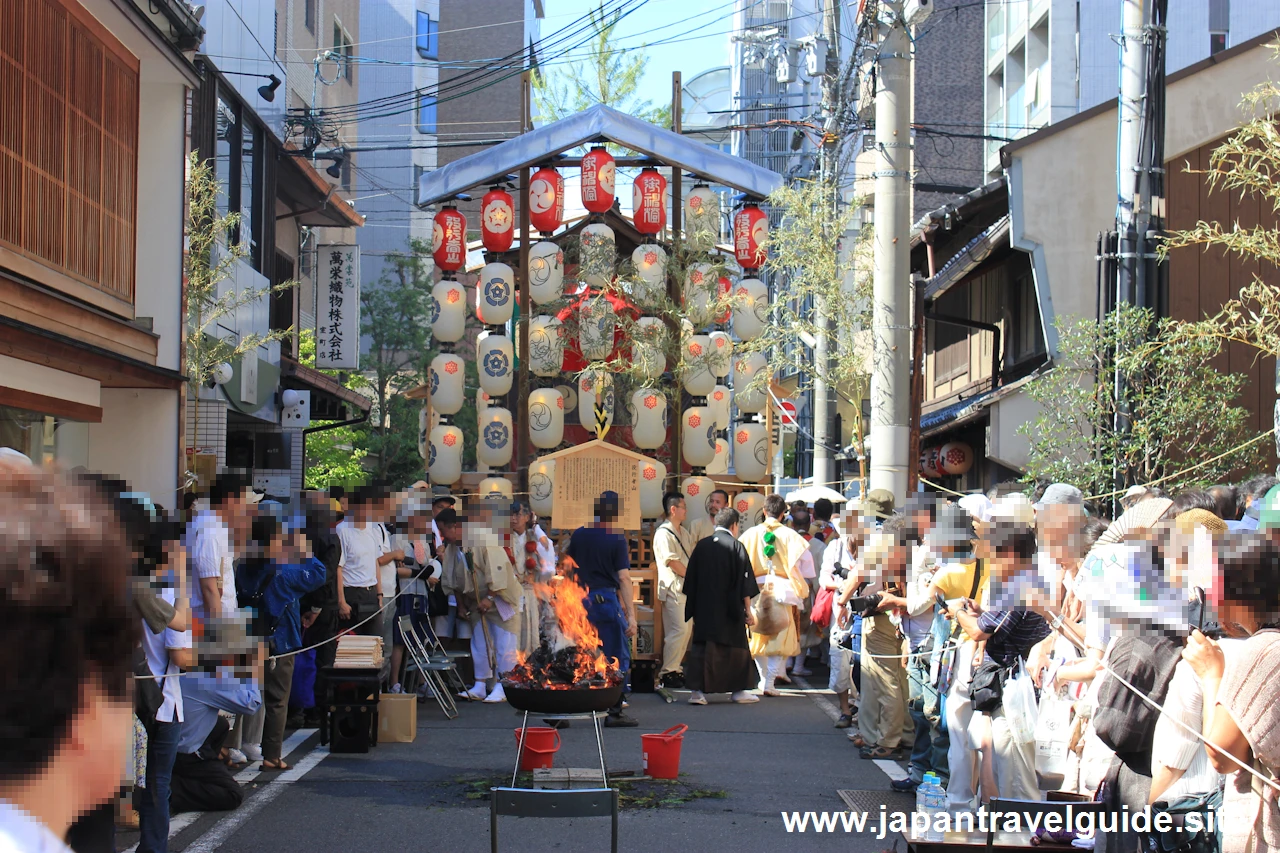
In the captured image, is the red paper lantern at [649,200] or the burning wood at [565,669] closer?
the burning wood at [565,669]

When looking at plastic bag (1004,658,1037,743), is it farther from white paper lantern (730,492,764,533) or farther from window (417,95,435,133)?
window (417,95,435,133)

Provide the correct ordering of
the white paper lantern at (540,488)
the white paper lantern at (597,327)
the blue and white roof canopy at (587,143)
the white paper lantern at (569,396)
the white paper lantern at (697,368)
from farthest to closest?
the white paper lantern at (569,396) < the white paper lantern at (697,368) < the blue and white roof canopy at (587,143) < the white paper lantern at (597,327) < the white paper lantern at (540,488)

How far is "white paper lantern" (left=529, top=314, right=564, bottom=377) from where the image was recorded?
21.2 metres

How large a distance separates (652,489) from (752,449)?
2752 millimetres

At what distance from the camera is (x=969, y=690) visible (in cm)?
707

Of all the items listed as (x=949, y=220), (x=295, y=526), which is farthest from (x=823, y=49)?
(x=295, y=526)

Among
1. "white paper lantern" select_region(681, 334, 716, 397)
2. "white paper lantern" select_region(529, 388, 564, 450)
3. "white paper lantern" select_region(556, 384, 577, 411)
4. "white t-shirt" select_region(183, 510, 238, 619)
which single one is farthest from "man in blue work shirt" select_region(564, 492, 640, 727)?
"white paper lantern" select_region(556, 384, 577, 411)

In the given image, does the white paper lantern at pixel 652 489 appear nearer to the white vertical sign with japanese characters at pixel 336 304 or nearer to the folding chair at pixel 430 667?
the folding chair at pixel 430 667

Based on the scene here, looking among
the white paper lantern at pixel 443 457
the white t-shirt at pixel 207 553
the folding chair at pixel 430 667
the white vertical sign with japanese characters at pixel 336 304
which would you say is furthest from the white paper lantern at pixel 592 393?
the white t-shirt at pixel 207 553

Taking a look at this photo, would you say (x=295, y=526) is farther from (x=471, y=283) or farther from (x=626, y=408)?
(x=471, y=283)

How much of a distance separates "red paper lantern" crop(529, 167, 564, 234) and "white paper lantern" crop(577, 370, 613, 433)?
9.39 ft

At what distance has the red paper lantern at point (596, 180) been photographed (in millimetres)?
21359

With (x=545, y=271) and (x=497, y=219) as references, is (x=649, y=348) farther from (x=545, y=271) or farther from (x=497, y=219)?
(x=497, y=219)

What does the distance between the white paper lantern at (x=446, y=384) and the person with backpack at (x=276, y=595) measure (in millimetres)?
12797
